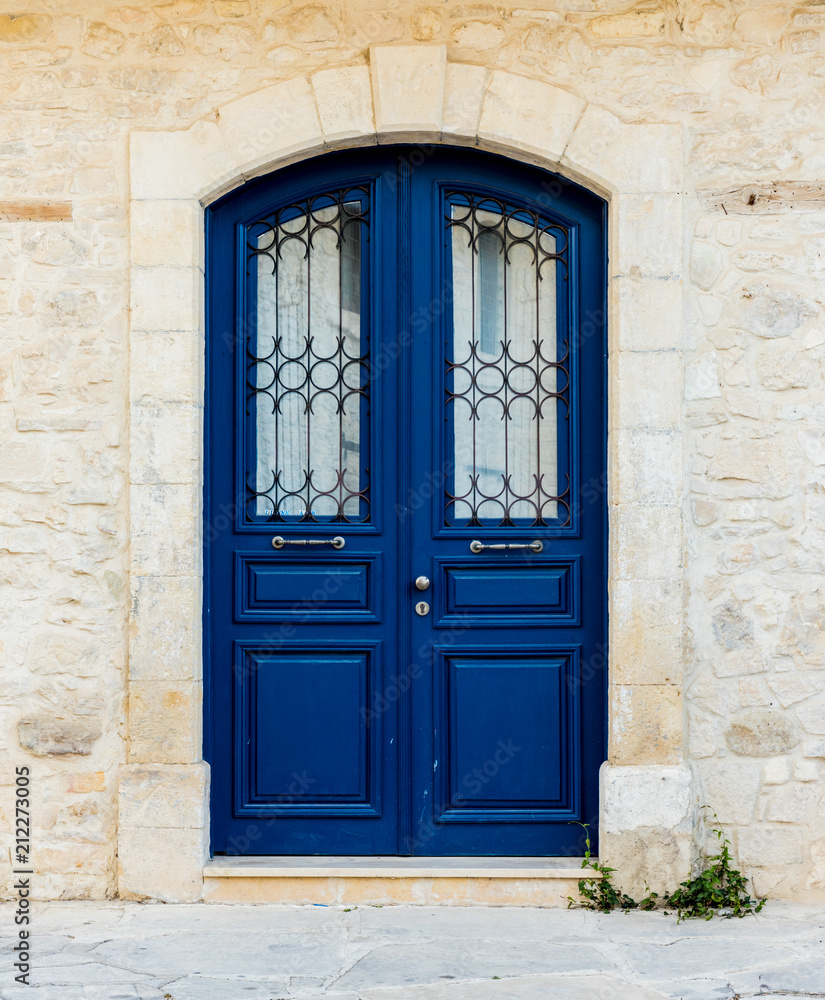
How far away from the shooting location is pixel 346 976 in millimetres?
3084

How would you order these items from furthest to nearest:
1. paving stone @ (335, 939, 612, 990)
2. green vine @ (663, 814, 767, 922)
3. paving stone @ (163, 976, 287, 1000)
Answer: green vine @ (663, 814, 767, 922) → paving stone @ (335, 939, 612, 990) → paving stone @ (163, 976, 287, 1000)

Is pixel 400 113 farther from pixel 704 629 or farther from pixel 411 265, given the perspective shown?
pixel 704 629

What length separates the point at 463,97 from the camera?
3.79 meters

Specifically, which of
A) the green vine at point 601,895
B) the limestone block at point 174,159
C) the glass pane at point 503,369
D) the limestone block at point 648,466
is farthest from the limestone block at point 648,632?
the limestone block at point 174,159

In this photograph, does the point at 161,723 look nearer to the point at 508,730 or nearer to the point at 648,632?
the point at 508,730

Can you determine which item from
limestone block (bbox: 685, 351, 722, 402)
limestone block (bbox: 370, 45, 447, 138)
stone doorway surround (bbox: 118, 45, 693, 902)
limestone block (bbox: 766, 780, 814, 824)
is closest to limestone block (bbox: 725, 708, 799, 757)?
limestone block (bbox: 766, 780, 814, 824)

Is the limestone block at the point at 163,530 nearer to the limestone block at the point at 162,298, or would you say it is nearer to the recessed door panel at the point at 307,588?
the recessed door panel at the point at 307,588

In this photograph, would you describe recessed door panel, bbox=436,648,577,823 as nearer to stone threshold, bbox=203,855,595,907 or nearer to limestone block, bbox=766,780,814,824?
stone threshold, bbox=203,855,595,907

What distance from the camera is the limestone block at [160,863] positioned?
12.2 feet

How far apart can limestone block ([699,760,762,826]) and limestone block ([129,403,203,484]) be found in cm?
238

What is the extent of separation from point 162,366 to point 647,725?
93.9 inches

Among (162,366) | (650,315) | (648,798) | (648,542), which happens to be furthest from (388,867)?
(650,315)

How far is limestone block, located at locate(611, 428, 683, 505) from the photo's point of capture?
378 centimetres

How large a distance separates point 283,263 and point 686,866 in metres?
2.91
